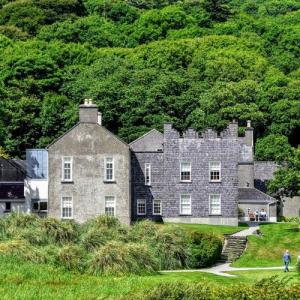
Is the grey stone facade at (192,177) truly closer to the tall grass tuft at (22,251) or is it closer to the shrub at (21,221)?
the shrub at (21,221)

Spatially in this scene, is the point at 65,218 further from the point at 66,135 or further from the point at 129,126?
the point at 129,126

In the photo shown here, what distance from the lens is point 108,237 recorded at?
2418 inches

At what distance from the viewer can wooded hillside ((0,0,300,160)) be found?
11006 cm

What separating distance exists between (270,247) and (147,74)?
54.1 m

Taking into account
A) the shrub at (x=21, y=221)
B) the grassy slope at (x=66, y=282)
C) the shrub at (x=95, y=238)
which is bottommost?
the grassy slope at (x=66, y=282)

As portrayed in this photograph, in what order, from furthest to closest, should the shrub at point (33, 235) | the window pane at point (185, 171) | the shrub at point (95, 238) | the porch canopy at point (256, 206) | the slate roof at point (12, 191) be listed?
the porch canopy at point (256, 206)
the slate roof at point (12, 191)
the window pane at point (185, 171)
the shrub at point (33, 235)
the shrub at point (95, 238)

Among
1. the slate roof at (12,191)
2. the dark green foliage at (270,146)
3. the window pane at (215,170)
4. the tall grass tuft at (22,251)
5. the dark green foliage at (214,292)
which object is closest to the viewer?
the dark green foliage at (214,292)

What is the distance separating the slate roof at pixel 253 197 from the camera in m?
86.8

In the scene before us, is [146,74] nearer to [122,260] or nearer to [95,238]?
[95,238]

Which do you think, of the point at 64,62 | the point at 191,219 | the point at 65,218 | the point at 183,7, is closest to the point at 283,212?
the point at 191,219

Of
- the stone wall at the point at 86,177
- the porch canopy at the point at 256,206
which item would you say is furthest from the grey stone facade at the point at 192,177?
the porch canopy at the point at 256,206

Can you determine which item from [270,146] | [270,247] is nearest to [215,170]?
[270,247]

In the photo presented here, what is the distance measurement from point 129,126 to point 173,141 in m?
32.3

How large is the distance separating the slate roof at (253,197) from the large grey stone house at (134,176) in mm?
9828
